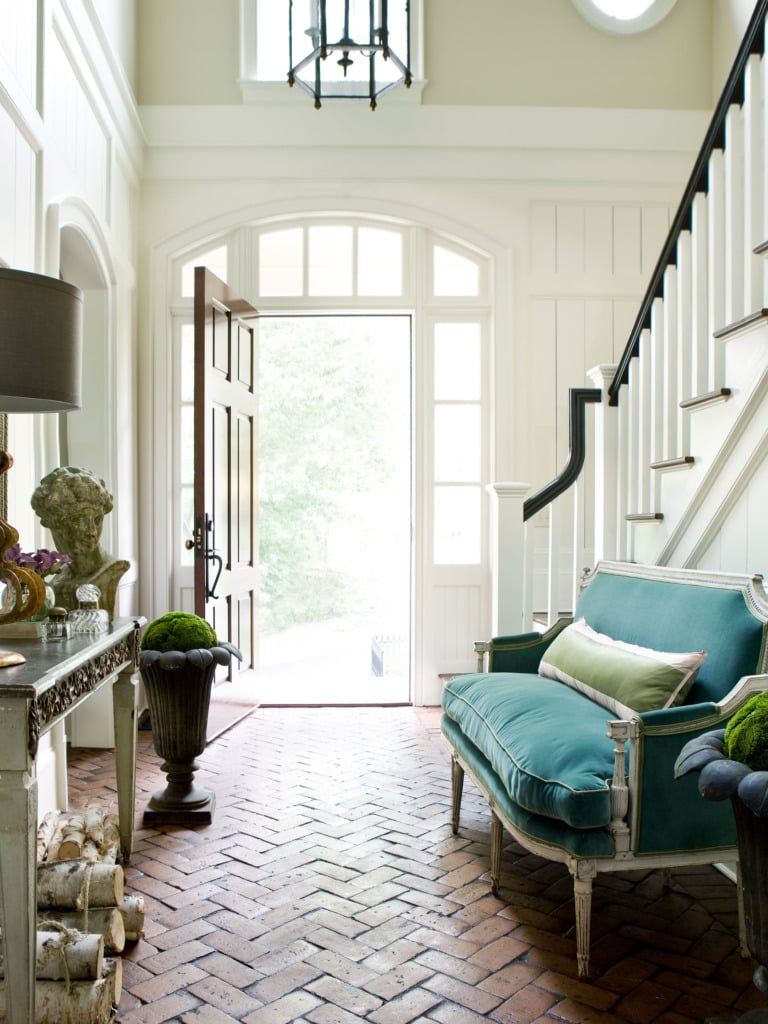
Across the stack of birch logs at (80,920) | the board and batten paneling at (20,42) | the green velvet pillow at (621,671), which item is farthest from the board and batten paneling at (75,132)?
the green velvet pillow at (621,671)

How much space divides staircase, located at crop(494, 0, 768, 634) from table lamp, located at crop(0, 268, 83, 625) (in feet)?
6.66

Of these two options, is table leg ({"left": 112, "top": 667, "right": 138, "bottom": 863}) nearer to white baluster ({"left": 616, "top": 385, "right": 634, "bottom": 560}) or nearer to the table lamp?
the table lamp

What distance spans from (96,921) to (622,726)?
1.48 m

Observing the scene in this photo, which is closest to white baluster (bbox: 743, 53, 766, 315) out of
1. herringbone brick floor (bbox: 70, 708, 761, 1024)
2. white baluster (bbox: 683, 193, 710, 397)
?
white baluster (bbox: 683, 193, 710, 397)

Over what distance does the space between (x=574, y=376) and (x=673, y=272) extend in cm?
203

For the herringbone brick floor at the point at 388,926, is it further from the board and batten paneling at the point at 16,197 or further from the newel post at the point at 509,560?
the board and batten paneling at the point at 16,197

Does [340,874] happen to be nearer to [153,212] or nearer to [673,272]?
[673,272]

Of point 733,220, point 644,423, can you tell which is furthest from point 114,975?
point 733,220

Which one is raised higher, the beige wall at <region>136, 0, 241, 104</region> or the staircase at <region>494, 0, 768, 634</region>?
the beige wall at <region>136, 0, 241, 104</region>

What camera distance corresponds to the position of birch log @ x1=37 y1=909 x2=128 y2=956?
2.33 metres

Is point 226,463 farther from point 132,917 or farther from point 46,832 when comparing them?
point 132,917

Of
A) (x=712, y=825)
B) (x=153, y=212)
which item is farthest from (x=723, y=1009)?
(x=153, y=212)

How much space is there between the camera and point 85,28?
13.5 ft

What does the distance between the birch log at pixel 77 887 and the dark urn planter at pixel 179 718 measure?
107 centimetres
